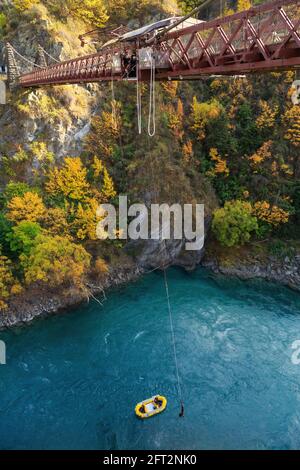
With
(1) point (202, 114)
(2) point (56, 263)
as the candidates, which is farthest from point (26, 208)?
(1) point (202, 114)

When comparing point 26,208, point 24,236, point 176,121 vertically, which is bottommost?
point 24,236

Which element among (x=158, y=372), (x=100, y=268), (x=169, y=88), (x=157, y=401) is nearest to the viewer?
(x=157, y=401)

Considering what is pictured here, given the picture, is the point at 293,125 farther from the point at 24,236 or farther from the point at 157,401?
the point at 157,401

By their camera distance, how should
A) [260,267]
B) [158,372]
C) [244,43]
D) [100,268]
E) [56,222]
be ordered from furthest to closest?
[260,267], [56,222], [100,268], [158,372], [244,43]

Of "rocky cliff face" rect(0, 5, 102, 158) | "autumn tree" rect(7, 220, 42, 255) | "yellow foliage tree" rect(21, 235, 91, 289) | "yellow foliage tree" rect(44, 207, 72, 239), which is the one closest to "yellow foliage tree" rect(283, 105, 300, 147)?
"rocky cliff face" rect(0, 5, 102, 158)

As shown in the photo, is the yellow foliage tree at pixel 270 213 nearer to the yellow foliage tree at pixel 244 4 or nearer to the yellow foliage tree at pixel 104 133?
the yellow foliage tree at pixel 104 133

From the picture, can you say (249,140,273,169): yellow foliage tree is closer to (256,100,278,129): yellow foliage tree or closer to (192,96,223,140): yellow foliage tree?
(256,100,278,129): yellow foliage tree

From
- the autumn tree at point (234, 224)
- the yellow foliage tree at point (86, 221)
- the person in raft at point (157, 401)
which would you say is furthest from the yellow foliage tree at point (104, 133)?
the person in raft at point (157, 401)

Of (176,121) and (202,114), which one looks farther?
(202,114)
